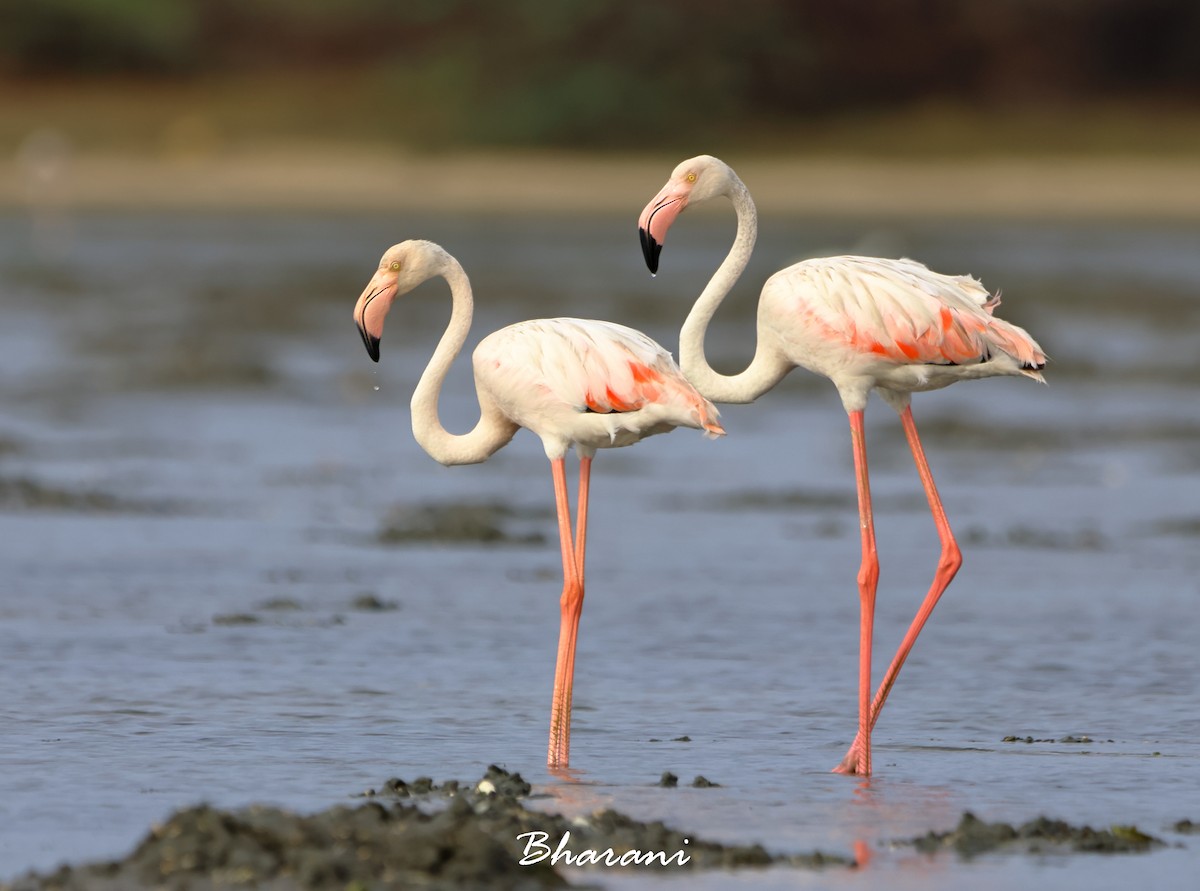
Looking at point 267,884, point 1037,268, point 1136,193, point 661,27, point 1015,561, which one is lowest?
point 267,884

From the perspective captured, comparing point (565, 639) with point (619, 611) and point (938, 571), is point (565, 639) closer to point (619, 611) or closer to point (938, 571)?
point (938, 571)

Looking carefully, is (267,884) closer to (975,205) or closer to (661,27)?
(975,205)

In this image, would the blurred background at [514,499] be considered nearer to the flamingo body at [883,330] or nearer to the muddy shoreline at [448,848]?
the muddy shoreline at [448,848]

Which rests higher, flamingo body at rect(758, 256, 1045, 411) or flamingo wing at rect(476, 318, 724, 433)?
flamingo body at rect(758, 256, 1045, 411)

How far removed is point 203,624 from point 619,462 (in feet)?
20.0

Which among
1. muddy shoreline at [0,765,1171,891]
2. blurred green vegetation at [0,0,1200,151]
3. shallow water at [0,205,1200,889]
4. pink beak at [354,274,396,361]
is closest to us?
muddy shoreline at [0,765,1171,891]

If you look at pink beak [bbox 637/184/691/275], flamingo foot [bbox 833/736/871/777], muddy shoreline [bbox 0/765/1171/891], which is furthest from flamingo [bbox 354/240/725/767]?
muddy shoreline [bbox 0/765/1171/891]

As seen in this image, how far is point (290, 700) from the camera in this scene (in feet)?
27.0

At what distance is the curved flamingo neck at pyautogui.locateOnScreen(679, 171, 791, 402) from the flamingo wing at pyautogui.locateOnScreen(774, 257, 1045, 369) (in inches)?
7.0

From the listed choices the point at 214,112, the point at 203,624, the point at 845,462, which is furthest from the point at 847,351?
the point at 214,112

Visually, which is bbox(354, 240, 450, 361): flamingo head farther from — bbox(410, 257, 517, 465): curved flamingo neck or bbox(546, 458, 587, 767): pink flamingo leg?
bbox(546, 458, 587, 767): pink flamingo leg

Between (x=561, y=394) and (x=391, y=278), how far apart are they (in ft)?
2.41

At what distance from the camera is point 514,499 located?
13.5 meters

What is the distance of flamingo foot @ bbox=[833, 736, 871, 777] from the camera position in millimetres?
7117
